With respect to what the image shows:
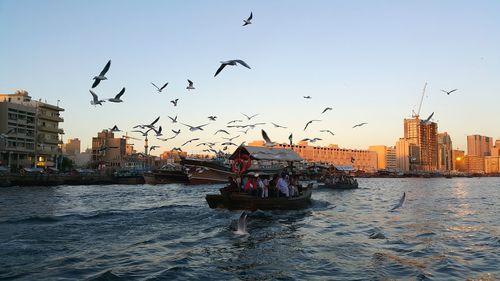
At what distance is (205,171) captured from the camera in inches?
2685

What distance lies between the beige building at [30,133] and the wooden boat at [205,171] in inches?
1428

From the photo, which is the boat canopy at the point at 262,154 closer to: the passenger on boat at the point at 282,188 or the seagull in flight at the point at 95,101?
the passenger on boat at the point at 282,188

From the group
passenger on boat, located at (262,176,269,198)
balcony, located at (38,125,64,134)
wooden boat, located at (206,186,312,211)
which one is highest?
balcony, located at (38,125,64,134)

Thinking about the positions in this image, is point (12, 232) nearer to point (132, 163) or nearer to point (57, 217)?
point (57, 217)

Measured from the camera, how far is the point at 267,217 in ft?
73.0

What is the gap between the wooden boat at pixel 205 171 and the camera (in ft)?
215

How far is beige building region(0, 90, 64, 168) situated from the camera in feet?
257

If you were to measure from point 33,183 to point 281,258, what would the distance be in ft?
189

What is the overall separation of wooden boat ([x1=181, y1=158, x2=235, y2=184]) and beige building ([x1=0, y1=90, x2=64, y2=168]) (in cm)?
3627

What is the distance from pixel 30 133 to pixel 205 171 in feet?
135

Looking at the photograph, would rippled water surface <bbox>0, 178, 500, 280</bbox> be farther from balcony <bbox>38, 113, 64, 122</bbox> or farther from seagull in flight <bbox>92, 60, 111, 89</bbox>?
balcony <bbox>38, 113, 64, 122</bbox>

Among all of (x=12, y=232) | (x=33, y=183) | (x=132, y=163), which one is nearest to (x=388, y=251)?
(x=12, y=232)

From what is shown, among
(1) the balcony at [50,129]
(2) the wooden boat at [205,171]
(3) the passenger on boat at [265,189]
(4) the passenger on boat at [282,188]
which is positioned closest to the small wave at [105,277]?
(3) the passenger on boat at [265,189]

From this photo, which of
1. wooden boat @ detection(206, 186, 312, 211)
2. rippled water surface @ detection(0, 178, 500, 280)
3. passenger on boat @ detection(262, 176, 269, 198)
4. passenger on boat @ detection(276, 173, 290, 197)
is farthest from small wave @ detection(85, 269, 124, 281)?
passenger on boat @ detection(276, 173, 290, 197)
